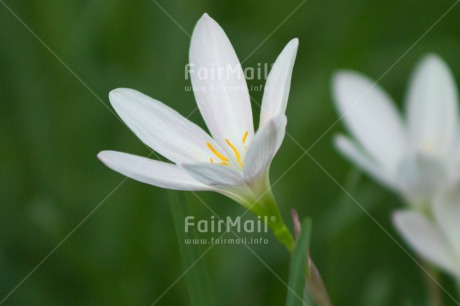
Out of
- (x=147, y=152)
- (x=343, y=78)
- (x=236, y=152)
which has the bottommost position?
(x=147, y=152)

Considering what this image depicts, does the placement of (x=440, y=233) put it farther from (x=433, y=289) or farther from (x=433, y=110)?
(x=433, y=110)

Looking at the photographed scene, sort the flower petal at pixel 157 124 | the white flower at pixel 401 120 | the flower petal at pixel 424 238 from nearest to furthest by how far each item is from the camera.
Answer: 1. the flower petal at pixel 424 238
2. the flower petal at pixel 157 124
3. the white flower at pixel 401 120

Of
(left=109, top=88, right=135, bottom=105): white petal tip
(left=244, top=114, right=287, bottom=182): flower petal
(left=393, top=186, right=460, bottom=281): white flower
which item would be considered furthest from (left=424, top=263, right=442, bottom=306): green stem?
(left=109, top=88, right=135, bottom=105): white petal tip

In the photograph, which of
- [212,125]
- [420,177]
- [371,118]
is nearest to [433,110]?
[371,118]

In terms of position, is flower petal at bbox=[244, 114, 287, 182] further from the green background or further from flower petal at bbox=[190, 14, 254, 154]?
the green background

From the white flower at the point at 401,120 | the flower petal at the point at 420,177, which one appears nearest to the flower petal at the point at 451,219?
the flower petal at the point at 420,177

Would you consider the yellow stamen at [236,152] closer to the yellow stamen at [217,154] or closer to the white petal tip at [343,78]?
the yellow stamen at [217,154]
